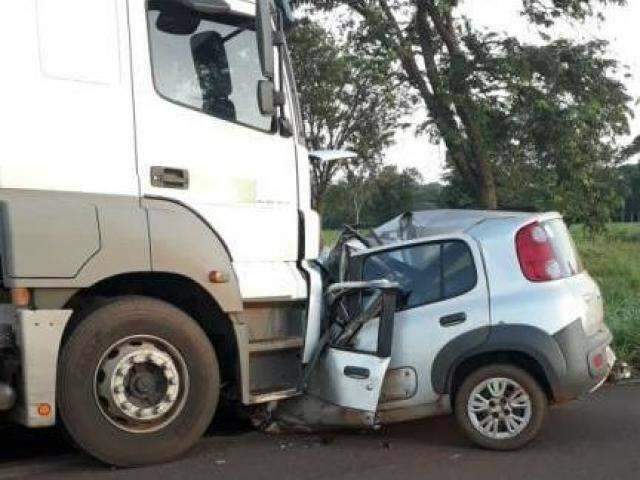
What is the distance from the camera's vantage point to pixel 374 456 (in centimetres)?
562

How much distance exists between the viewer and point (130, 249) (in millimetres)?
5172

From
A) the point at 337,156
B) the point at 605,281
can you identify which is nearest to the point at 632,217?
the point at 605,281

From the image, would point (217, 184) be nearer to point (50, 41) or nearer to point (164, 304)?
point (164, 304)

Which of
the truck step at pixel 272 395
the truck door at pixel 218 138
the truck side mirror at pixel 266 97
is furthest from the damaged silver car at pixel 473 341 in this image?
the truck side mirror at pixel 266 97

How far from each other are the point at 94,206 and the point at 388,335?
6.69 ft

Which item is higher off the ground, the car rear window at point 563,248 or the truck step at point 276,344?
the car rear window at point 563,248

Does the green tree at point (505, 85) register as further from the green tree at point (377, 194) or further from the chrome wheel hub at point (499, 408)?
the green tree at point (377, 194)

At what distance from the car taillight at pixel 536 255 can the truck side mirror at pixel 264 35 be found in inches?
79.6

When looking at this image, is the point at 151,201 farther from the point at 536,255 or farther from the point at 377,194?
the point at 377,194

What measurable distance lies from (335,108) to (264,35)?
58.9ft

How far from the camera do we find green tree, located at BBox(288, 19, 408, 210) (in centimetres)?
1892

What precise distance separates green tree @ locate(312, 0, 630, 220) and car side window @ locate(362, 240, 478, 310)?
319 inches

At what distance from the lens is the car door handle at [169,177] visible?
17.7 feet

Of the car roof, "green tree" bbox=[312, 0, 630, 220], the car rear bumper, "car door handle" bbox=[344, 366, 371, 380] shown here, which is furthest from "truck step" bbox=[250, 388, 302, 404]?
"green tree" bbox=[312, 0, 630, 220]
